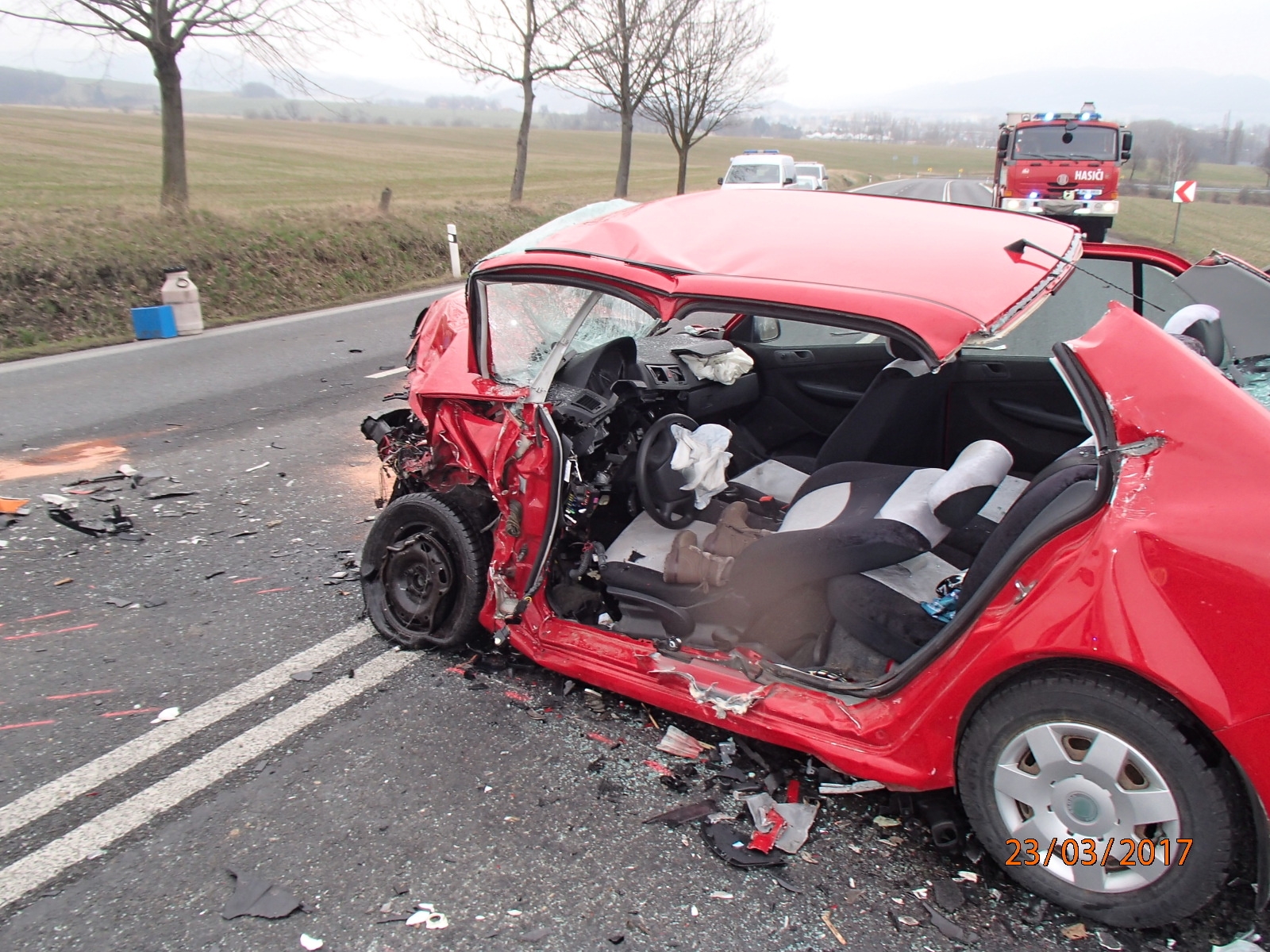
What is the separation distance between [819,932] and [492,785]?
46.4 inches

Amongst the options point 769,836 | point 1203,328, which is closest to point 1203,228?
point 1203,328

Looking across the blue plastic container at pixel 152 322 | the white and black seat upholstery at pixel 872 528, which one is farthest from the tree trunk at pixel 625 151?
the white and black seat upholstery at pixel 872 528

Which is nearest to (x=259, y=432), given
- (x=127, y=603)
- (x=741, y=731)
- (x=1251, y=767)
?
(x=127, y=603)

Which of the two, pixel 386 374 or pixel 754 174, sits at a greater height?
pixel 754 174

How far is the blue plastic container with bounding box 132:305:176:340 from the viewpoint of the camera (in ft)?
36.5

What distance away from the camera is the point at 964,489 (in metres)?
2.90

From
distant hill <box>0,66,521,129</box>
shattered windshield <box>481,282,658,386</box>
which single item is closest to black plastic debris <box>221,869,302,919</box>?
shattered windshield <box>481,282,658,386</box>

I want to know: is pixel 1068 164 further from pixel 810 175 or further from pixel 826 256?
pixel 826 256

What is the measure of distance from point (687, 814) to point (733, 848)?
8.1 inches

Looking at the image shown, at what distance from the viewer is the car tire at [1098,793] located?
82.2 inches

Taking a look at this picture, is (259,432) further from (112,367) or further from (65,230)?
(65,230)

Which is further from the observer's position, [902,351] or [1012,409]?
[1012,409]
